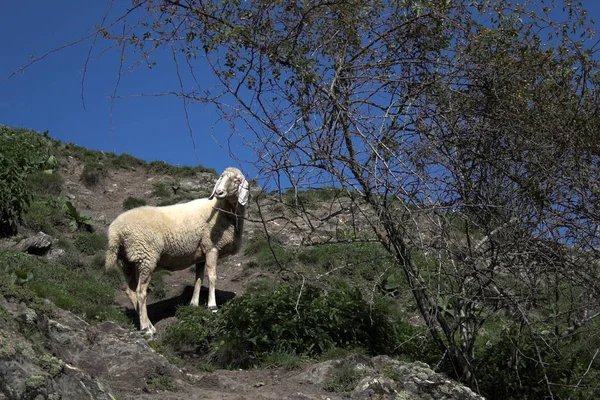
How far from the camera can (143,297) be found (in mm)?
11023

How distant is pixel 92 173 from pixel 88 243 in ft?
17.2

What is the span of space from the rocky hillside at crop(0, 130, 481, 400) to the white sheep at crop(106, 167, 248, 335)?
0.58 metres

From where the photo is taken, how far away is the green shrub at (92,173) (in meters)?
18.9

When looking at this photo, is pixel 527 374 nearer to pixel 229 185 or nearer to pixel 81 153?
pixel 229 185

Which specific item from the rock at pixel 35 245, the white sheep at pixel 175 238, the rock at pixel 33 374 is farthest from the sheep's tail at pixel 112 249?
the rock at pixel 33 374

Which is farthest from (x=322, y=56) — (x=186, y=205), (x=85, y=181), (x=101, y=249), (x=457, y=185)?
(x=85, y=181)

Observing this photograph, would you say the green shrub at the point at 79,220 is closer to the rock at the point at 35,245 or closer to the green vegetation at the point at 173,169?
the rock at the point at 35,245

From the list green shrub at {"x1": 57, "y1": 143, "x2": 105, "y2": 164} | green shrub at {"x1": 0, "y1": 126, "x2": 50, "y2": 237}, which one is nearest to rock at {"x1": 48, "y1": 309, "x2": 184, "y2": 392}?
green shrub at {"x1": 0, "y1": 126, "x2": 50, "y2": 237}

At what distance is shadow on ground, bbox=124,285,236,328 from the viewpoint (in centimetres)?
1176

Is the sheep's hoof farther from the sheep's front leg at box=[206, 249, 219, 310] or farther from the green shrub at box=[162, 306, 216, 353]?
the sheep's front leg at box=[206, 249, 219, 310]

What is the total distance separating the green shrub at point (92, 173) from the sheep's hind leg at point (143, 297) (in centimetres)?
823

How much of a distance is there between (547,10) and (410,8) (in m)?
1.39

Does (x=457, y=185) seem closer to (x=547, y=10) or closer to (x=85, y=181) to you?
(x=547, y=10)

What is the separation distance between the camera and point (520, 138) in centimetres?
779
